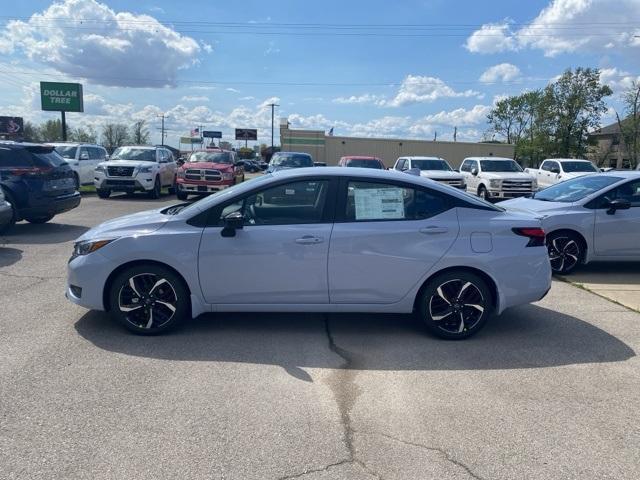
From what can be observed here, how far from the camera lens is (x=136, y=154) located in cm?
1931

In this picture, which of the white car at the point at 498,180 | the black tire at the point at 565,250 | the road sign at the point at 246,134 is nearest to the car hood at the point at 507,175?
the white car at the point at 498,180

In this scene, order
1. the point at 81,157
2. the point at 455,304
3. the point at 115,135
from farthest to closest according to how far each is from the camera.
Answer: the point at 115,135 → the point at 81,157 → the point at 455,304

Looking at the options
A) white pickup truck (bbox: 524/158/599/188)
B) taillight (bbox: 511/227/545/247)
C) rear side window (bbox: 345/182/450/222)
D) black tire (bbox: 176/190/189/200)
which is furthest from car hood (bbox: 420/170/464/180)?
rear side window (bbox: 345/182/450/222)

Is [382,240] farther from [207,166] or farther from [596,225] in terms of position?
[207,166]

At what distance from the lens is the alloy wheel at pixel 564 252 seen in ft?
25.4

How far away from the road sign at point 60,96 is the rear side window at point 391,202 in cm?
3810

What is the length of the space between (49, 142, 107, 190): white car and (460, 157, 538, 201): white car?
1555 cm

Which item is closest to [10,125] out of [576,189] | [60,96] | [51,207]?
[60,96]

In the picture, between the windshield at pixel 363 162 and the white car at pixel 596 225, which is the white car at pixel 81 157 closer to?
the windshield at pixel 363 162

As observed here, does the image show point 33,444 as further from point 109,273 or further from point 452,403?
point 452,403

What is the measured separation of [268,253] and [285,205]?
20.3 inches

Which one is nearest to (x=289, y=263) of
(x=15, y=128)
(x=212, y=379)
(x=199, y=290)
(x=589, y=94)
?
(x=199, y=290)

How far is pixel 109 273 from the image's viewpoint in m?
4.71

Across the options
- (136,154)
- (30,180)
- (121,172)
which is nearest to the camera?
(30,180)
